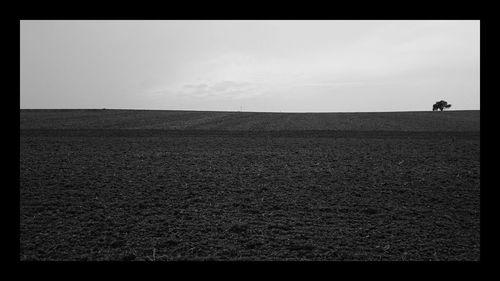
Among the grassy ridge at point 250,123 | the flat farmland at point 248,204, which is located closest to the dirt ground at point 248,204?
the flat farmland at point 248,204

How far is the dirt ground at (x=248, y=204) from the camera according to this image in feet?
22.0

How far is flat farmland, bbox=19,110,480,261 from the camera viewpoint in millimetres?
6715

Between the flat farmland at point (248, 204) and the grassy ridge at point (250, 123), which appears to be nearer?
the flat farmland at point (248, 204)

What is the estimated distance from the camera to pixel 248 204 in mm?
9555

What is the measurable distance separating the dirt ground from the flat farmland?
0.04 metres

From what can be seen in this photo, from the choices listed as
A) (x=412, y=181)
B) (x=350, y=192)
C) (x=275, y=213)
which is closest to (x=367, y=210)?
(x=350, y=192)

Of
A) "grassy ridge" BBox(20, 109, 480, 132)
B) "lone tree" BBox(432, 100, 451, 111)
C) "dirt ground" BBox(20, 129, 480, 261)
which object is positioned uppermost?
"lone tree" BBox(432, 100, 451, 111)

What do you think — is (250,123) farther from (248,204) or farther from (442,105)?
(442,105)

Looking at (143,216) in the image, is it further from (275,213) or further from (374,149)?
(374,149)

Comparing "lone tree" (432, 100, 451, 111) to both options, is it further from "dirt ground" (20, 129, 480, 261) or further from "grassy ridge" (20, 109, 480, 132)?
"dirt ground" (20, 129, 480, 261)

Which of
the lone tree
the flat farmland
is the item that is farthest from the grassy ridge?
the lone tree

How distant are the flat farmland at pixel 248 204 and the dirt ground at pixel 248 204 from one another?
44 mm

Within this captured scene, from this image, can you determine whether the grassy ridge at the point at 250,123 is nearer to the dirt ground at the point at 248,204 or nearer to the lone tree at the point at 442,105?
the dirt ground at the point at 248,204
